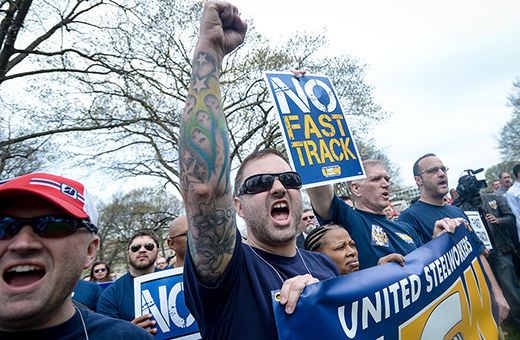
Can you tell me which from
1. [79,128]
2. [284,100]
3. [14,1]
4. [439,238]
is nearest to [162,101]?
[79,128]

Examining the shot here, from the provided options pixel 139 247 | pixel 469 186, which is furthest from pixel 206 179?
pixel 469 186

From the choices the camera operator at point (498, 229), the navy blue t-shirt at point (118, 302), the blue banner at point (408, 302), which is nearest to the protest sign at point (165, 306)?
the navy blue t-shirt at point (118, 302)

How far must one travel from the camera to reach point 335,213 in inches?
111

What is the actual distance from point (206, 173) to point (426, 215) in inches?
131

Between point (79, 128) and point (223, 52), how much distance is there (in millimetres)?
11108

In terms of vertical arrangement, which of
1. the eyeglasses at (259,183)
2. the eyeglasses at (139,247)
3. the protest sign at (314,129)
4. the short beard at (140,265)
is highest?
the protest sign at (314,129)

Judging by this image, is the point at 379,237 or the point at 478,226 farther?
the point at 478,226

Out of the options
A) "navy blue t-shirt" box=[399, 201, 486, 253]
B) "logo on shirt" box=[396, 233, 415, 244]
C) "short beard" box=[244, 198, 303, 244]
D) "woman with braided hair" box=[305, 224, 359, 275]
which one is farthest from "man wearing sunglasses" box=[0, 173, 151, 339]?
"navy blue t-shirt" box=[399, 201, 486, 253]

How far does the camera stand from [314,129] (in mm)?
2887

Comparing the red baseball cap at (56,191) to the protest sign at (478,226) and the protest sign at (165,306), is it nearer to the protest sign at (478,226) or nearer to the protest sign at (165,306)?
the protest sign at (165,306)

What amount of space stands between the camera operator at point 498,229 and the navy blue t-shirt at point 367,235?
309 cm

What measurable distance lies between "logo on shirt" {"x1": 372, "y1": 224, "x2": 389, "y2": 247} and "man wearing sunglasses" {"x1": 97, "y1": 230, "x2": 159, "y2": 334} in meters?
2.01

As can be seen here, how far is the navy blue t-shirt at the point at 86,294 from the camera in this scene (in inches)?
152

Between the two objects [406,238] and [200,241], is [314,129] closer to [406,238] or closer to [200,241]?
[406,238]
